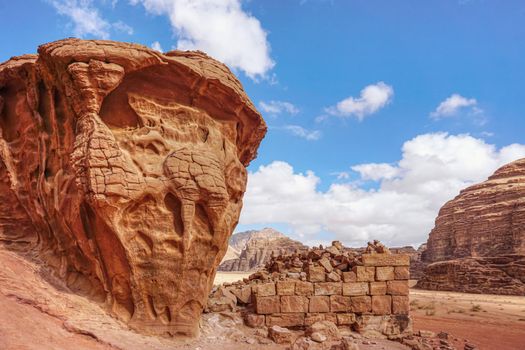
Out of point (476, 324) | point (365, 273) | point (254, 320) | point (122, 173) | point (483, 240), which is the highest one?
point (483, 240)

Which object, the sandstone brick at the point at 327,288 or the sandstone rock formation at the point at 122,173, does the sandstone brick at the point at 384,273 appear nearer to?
the sandstone brick at the point at 327,288

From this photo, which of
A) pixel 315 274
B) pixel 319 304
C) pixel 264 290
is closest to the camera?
pixel 264 290

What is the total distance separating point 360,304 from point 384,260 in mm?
1274

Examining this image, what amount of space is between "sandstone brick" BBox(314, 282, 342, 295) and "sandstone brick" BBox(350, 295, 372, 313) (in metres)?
0.42

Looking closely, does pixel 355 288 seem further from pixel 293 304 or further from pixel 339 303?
pixel 293 304

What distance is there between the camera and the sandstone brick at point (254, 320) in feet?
27.8

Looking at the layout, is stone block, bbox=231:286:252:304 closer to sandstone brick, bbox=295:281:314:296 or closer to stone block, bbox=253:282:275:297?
stone block, bbox=253:282:275:297

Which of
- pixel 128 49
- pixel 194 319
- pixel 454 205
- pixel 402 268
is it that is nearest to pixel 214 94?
pixel 128 49

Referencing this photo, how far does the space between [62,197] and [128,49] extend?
9.93ft

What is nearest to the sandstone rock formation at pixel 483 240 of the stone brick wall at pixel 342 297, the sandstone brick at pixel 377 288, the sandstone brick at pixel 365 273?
the stone brick wall at pixel 342 297

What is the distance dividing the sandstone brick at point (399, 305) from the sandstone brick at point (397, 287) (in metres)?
0.10

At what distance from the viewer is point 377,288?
9.12m

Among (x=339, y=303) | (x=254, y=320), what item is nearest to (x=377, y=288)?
(x=339, y=303)

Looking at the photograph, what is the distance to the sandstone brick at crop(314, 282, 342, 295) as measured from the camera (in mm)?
9008
